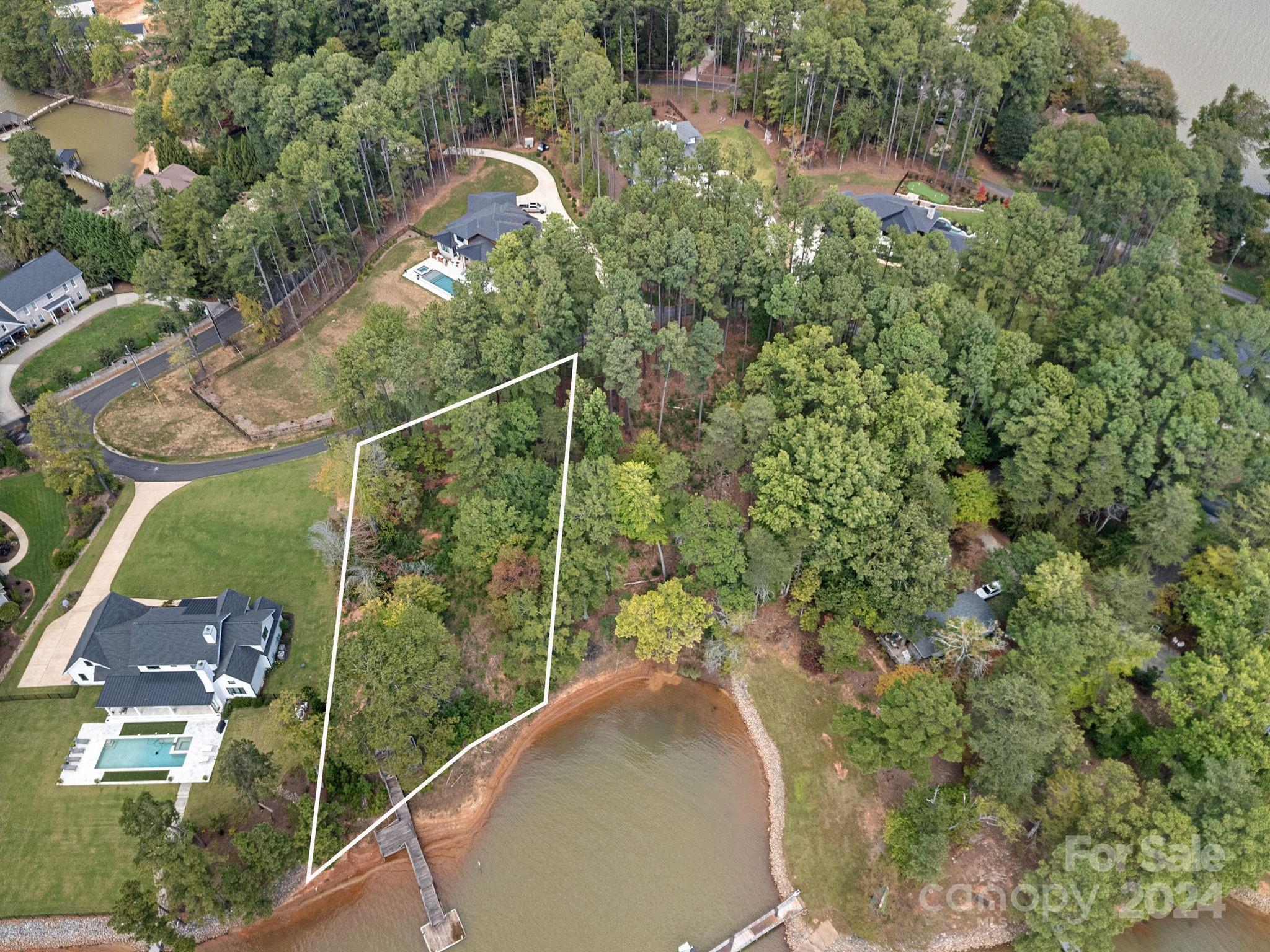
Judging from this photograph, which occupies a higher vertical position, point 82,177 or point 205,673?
point 82,177

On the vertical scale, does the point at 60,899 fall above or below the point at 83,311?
below

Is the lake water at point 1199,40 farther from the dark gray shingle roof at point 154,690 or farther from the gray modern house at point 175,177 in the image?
the dark gray shingle roof at point 154,690

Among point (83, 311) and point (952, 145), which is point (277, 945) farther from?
point (952, 145)

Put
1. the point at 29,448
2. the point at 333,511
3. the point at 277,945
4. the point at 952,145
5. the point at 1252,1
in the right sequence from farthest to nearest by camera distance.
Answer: the point at 1252,1 → the point at 952,145 → the point at 29,448 → the point at 333,511 → the point at 277,945

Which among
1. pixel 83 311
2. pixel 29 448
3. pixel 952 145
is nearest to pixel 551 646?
pixel 29 448

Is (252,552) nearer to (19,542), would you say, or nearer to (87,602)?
(87,602)

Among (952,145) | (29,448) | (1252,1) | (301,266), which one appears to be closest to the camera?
(29,448)

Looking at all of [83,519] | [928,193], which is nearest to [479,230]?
[83,519]
